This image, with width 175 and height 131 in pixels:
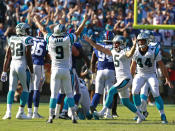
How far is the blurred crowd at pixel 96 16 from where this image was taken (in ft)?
60.8

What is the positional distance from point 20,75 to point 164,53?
927 cm

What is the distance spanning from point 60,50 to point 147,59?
189cm

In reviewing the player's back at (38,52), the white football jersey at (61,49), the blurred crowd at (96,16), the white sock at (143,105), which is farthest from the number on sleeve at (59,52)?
the blurred crowd at (96,16)

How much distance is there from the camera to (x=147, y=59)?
10695 millimetres

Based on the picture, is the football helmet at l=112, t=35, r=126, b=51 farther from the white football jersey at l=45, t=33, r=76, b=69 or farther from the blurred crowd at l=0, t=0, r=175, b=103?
the blurred crowd at l=0, t=0, r=175, b=103

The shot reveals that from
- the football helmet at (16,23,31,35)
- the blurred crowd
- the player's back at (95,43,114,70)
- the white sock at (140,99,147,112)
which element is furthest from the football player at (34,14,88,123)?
the blurred crowd

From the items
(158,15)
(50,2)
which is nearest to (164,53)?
(158,15)

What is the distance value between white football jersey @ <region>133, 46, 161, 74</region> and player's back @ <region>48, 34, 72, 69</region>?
1545 mm

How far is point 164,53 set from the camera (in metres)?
18.9

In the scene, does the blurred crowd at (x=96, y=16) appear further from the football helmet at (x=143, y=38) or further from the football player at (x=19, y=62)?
the football helmet at (x=143, y=38)

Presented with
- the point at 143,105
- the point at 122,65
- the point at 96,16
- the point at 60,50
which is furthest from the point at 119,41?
the point at 96,16

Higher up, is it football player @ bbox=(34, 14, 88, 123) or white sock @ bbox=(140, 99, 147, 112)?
football player @ bbox=(34, 14, 88, 123)

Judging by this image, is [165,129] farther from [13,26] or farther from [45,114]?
[13,26]

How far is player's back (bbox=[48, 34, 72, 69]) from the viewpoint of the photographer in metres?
9.98
